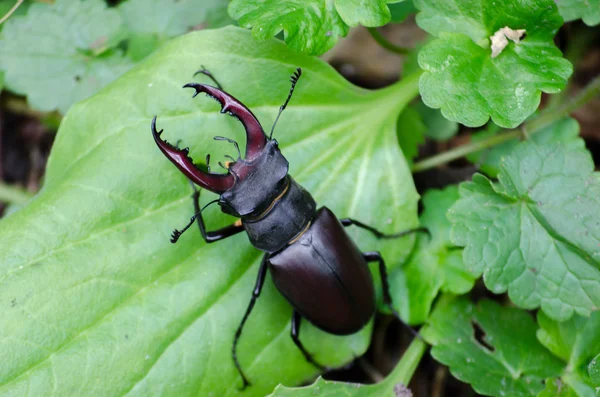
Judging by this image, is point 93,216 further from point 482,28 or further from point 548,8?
point 548,8

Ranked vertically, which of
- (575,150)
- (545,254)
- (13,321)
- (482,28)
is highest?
(482,28)

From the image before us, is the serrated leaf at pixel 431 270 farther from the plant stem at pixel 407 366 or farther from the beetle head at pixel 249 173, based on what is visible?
the beetle head at pixel 249 173

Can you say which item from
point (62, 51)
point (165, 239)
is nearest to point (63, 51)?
point (62, 51)

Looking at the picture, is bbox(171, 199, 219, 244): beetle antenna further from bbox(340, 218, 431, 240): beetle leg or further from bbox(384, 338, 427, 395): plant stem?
bbox(384, 338, 427, 395): plant stem

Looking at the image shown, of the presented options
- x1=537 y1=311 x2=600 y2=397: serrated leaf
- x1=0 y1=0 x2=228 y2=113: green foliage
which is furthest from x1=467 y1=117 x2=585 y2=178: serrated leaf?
x1=0 y1=0 x2=228 y2=113: green foliage

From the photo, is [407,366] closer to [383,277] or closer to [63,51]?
[383,277]

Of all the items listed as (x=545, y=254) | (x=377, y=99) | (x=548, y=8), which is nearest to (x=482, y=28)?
(x=548, y=8)

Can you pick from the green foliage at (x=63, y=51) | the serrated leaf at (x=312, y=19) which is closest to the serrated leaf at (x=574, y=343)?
the serrated leaf at (x=312, y=19)
